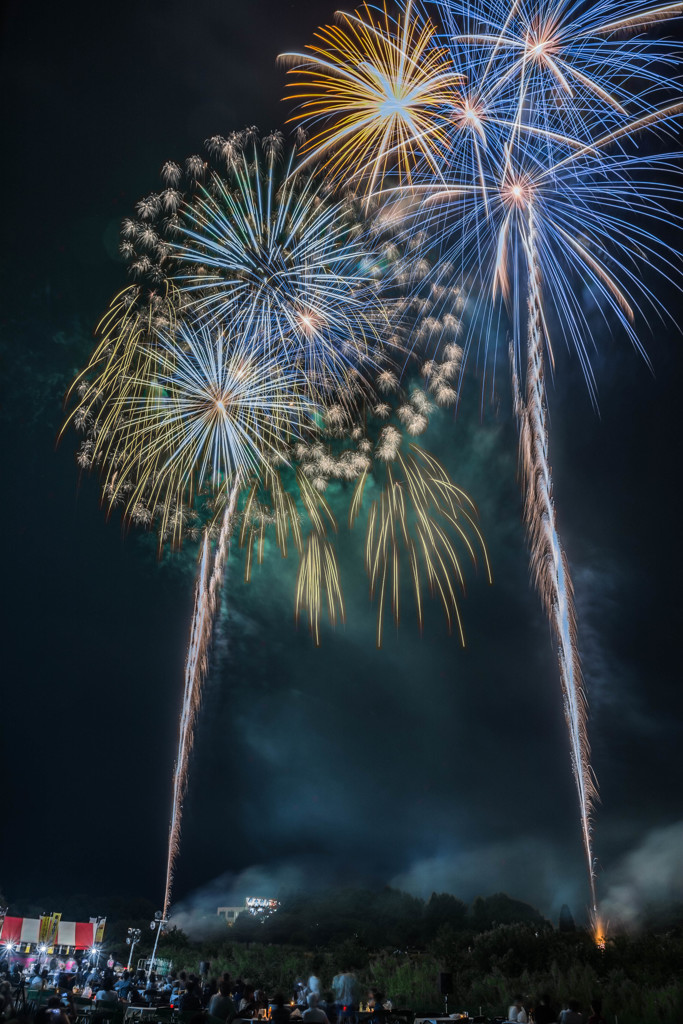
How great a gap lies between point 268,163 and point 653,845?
19.3m

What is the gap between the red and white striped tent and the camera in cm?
2422

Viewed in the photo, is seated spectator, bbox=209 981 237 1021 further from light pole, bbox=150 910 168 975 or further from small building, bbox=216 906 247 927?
small building, bbox=216 906 247 927

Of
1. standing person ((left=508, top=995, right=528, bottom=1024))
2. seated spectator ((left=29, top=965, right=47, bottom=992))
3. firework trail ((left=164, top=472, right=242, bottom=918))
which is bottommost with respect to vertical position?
standing person ((left=508, top=995, right=528, bottom=1024))

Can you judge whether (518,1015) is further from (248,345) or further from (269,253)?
(269,253)

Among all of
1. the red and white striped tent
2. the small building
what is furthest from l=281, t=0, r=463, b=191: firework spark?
the red and white striped tent

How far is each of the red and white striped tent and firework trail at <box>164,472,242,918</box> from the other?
2822 millimetres

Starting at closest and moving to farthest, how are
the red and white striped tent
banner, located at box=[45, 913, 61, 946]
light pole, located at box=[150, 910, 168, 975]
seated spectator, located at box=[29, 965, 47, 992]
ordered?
seated spectator, located at box=[29, 965, 47, 992] < light pole, located at box=[150, 910, 168, 975] < the red and white striped tent < banner, located at box=[45, 913, 61, 946]

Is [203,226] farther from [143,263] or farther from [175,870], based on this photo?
[175,870]

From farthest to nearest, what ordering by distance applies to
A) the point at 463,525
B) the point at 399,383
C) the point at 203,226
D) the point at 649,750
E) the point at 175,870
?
1. the point at 175,870
2. the point at 463,525
3. the point at 649,750
4. the point at 399,383
5. the point at 203,226

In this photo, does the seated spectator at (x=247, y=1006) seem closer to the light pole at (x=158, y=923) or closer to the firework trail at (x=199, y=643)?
the light pole at (x=158, y=923)

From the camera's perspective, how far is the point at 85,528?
2531 centimetres

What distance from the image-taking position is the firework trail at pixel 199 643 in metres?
21.7

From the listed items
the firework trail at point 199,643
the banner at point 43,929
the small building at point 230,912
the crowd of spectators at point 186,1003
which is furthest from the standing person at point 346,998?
the banner at point 43,929

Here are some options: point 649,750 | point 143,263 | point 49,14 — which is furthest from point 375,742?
point 49,14
